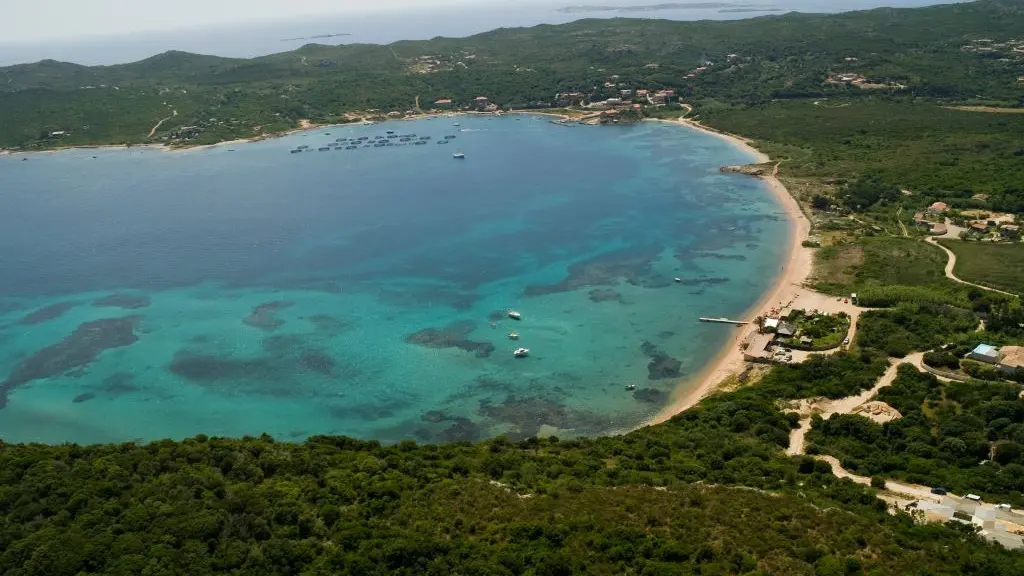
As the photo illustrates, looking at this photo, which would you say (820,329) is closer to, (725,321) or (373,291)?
(725,321)

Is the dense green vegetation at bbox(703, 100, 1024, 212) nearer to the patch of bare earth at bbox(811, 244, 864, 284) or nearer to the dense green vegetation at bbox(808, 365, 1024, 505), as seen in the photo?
the patch of bare earth at bbox(811, 244, 864, 284)

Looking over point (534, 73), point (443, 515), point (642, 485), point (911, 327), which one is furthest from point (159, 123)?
point (642, 485)

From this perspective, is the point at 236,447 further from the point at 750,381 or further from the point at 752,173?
the point at 752,173

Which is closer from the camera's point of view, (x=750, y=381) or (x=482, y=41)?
(x=750, y=381)

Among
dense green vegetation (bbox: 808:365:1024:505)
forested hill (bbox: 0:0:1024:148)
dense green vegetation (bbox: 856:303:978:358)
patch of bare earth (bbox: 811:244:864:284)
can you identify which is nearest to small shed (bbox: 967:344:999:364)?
dense green vegetation (bbox: 856:303:978:358)

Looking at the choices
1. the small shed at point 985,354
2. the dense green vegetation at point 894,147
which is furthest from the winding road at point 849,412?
the dense green vegetation at point 894,147

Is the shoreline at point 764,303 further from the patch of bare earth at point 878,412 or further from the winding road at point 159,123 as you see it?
the winding road at point 159,123

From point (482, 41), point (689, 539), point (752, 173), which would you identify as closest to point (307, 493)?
point (689, 539)
